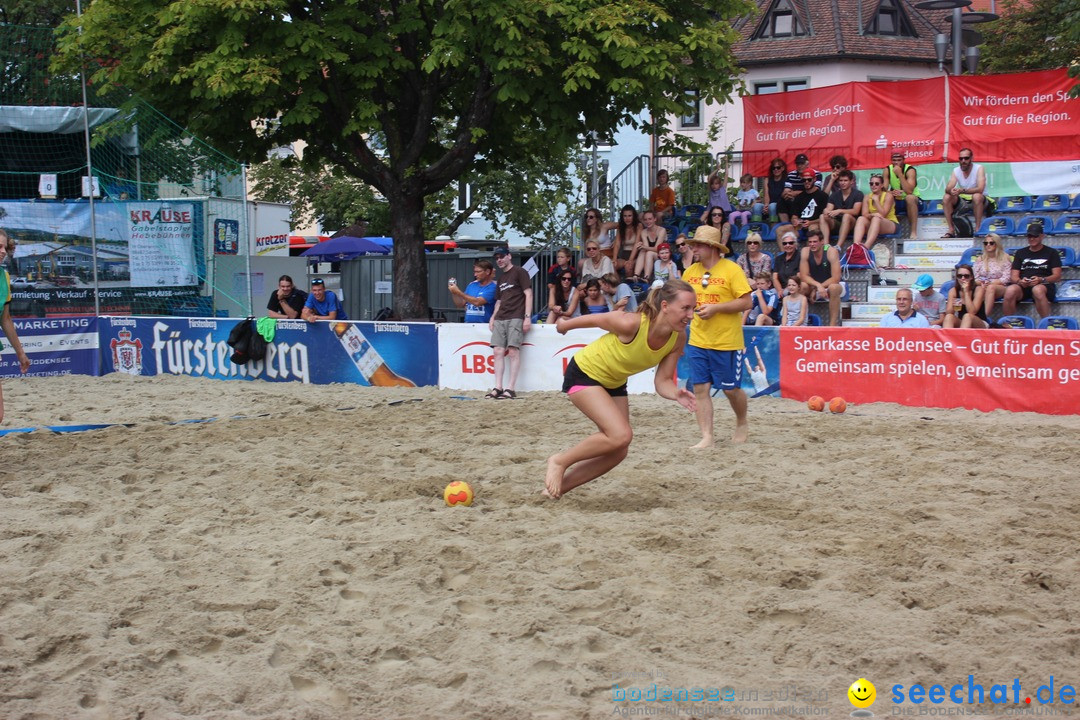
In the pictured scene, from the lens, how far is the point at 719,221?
Answer: 1493 centimetres

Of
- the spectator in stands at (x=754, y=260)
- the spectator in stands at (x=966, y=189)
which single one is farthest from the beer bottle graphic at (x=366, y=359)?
the spectator in stands at (x=966, y=189)

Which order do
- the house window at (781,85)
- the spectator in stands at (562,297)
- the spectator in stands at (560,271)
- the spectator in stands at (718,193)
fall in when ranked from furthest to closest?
the house window at (781,85)
the spectator in stands at (718,193)
the spectator in stands at (560,271)
the spectator in stands at (562,297)

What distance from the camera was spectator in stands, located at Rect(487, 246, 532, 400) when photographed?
12625mm

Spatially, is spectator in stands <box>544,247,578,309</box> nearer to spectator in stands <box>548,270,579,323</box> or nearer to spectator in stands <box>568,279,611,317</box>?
spectator in stands <box>548,270,579,323</box>

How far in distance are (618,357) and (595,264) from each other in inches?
323

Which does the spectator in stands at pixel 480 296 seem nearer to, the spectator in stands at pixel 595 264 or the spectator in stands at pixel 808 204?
the spectator in stands at pixel 595 264

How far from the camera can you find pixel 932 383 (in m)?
10.9

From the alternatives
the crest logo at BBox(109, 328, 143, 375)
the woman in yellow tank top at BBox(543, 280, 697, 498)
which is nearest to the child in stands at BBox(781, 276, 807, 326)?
the woman in yellow tank top at BBox(543, 280, 697, 498)

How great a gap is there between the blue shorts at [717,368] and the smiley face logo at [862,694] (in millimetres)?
5091

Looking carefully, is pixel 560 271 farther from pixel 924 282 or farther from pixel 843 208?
pixel 924 282

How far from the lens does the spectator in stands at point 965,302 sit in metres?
11.7

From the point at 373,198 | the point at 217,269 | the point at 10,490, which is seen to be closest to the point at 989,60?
the point at 373,198

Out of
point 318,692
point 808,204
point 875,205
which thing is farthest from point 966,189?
point 318,692

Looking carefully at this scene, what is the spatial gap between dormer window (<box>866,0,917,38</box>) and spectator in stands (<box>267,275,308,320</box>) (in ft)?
111
